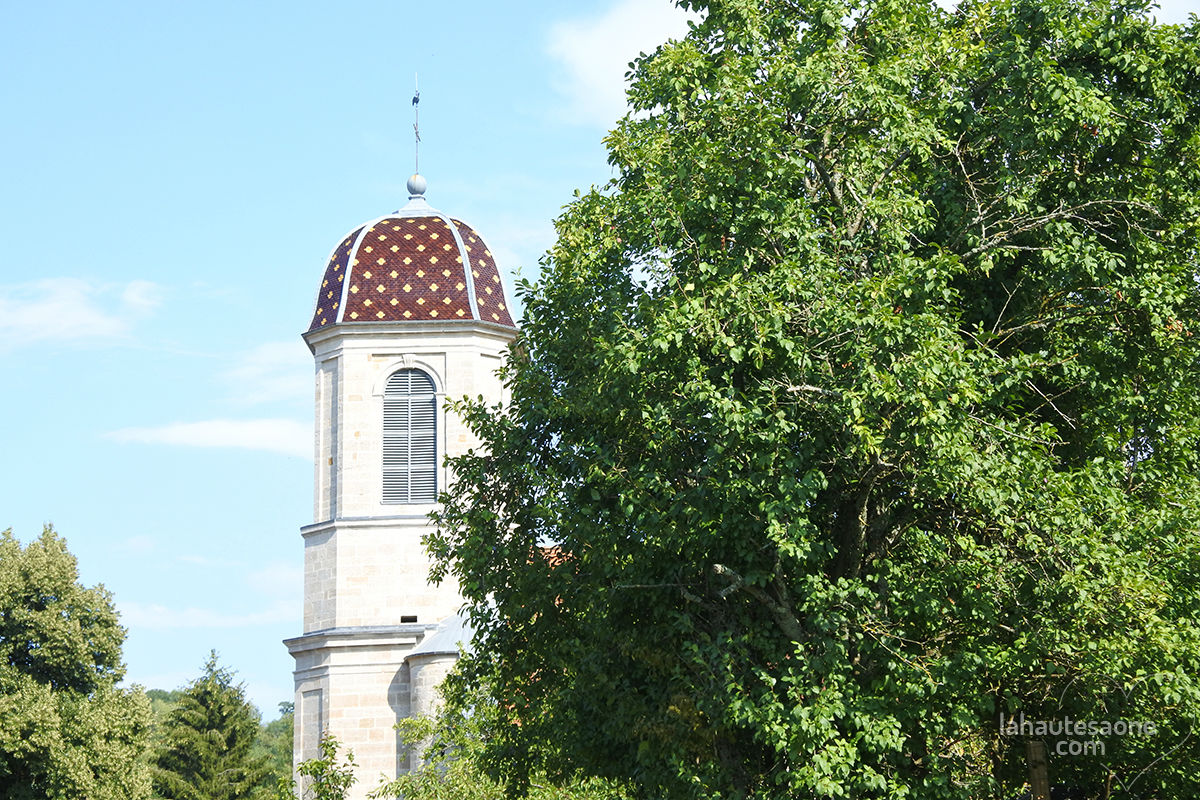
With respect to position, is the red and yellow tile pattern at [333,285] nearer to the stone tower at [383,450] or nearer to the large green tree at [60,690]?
the stone tower at [383,450]

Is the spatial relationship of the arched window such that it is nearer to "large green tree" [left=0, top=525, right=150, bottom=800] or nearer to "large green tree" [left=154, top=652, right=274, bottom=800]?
"large green tree" [left=0, top=525, right=150, bottom=800]

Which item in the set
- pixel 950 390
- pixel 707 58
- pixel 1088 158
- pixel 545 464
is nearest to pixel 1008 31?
pixel 1088 158

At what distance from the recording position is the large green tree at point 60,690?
119ft

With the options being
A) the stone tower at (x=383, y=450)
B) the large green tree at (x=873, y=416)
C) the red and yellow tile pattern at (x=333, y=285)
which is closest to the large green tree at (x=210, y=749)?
the stone tower at (x=383, y=450)

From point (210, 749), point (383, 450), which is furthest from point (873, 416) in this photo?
point (210, 749)

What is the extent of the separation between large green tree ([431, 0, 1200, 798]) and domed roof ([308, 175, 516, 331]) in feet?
69.2

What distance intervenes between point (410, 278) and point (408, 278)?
52 millimetres

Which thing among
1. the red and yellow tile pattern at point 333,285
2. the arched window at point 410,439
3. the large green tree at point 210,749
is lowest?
the large green tree at point 210,749

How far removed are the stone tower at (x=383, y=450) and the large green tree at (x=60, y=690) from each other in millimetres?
5269

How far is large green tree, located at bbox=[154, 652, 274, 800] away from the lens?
51.0m

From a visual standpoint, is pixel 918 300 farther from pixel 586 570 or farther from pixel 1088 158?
pixel 586 570

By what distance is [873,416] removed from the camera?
13.4m

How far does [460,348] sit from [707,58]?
22.0 m

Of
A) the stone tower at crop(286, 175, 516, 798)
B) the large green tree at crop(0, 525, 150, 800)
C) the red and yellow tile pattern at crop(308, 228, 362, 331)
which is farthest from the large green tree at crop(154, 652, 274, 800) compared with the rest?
the red and yellow tile pattern at crop(308, 228, 362, 331)
